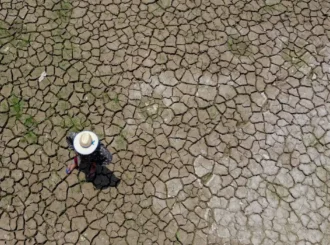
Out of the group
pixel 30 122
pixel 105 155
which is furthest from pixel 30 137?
pixel 105 155

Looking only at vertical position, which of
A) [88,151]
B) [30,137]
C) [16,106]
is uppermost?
[88,151]

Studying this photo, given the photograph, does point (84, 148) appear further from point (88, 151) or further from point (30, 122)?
point (30, 122)

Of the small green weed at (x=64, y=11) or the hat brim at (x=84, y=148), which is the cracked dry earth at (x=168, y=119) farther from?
the hat brim at (x=84, y=148)

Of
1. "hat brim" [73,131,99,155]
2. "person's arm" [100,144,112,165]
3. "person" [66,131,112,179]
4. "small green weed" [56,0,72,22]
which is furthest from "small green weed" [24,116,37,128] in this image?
"small green weed" [56,0,72,22]

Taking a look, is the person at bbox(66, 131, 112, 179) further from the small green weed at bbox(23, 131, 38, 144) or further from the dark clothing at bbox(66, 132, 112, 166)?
the small green weed at bbox(23, 131, 38, 144)

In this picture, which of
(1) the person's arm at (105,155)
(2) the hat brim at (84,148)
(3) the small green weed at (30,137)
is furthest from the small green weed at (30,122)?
(1) the person's arm at (105,155)

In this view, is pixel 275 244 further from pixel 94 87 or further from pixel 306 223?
pixel 94 87
